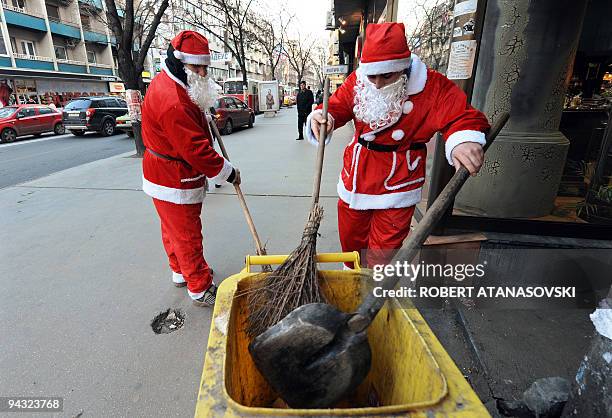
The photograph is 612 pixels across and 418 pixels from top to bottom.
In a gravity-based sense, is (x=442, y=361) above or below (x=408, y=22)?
below

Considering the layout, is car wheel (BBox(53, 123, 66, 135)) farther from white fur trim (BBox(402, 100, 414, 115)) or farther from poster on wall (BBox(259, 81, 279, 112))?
white fur trim (BBox(402, 100, 414, 115))

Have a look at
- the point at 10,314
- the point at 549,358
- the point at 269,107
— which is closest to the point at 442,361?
the point at 549,358

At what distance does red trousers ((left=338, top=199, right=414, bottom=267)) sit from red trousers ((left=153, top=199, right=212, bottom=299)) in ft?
3.48

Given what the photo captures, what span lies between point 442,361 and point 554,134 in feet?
9.42

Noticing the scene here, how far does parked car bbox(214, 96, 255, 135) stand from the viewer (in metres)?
12.6

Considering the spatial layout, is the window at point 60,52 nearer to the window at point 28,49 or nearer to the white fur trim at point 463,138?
the window at point 28,49

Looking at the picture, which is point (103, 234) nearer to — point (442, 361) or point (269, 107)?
point (442, 361)

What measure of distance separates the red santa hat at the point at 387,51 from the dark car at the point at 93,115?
14725 millimetres

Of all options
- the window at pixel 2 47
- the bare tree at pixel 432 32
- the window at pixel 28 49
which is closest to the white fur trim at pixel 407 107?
the bare tree at pixel 432 32

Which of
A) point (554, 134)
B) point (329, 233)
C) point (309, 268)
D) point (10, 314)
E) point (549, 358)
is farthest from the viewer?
point (329, 233)

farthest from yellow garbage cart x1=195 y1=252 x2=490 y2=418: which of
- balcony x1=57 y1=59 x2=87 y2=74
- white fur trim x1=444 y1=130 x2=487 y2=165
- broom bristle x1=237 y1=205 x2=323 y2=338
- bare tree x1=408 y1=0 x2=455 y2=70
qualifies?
balcony x1=57 y1=59 x2=87 y2=74

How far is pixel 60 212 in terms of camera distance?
15.8ft

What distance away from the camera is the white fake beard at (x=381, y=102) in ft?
6.40

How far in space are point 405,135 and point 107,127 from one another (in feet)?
49.9
